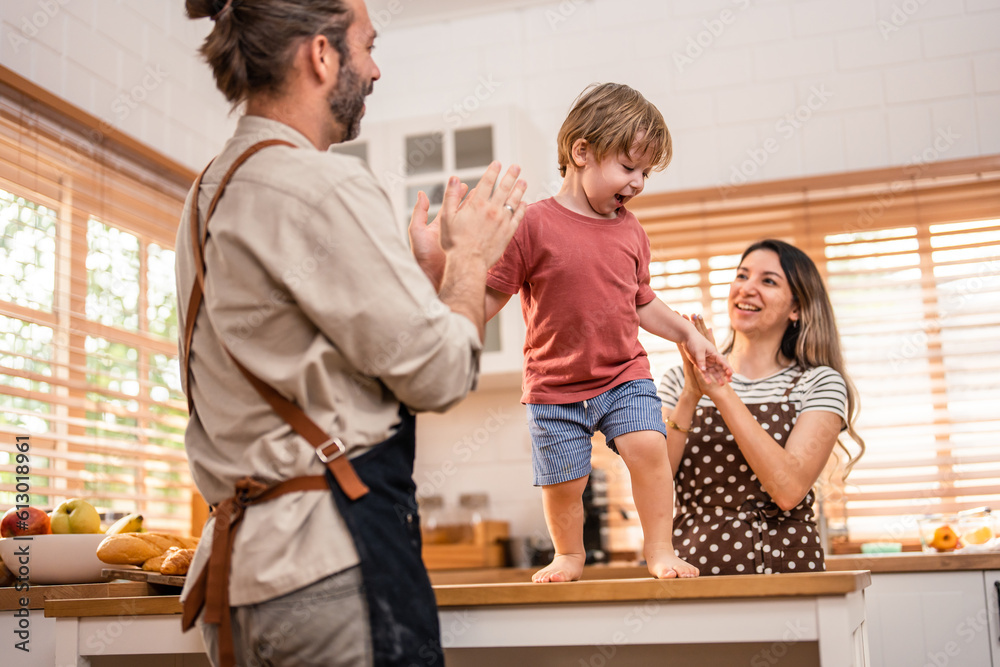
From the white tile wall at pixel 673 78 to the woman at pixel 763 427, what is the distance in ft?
4.34

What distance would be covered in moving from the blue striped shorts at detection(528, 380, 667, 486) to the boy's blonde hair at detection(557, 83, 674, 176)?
393 millimetres

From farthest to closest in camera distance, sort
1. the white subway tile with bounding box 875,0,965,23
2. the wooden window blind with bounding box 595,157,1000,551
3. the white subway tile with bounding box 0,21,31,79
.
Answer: the white subway tile with bounding box 875,0,965,23 < the wooden window blind with bounding box 595,157,1000,551 < the white subway tile with bounding box 0,21,31,79

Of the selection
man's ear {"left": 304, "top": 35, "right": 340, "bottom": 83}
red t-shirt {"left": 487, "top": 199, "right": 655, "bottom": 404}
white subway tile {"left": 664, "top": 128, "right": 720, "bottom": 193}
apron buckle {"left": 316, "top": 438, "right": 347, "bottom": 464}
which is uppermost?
white subway tile {"left": 664, "top": 128, "right": 720, "bottom": 193}

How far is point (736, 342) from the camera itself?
2.14m

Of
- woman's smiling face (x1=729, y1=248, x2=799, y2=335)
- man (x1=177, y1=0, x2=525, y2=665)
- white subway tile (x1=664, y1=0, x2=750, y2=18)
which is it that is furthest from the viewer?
white subway tile (x1=664, y1=0, x2=750, y2=18)

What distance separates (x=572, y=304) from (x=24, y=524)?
4.29 feet

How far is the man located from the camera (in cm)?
92

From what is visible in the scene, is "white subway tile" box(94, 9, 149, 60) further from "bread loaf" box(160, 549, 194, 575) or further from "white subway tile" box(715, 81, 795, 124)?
"white subway tile" box(715, 81, 795, 124)

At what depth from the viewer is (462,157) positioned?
3.32m

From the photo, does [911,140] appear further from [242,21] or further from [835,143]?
[242,21]

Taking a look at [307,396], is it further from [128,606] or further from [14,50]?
[14,50]

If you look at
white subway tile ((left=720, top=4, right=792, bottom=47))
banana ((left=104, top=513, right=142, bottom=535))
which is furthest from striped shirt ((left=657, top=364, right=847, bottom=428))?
white subway tile ((left=720, top=4, right=792, bottom=47))

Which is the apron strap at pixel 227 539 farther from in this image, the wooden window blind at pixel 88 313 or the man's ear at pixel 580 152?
the wooden window blind at pixel 88 313

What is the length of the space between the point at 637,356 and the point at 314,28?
2.48 ft
